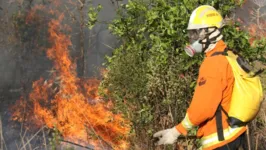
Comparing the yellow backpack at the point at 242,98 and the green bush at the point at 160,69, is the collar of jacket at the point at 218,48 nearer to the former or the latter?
the yellow backpack at the point at 242,98

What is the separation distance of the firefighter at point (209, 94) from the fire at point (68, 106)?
1.50 meters

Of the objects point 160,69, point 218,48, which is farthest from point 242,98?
point 160,69

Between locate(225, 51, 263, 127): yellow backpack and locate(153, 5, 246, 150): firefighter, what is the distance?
4cm

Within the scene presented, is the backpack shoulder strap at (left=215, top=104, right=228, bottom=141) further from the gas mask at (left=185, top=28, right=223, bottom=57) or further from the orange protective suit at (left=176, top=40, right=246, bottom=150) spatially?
the gas mask at (left=185, top=28, right=223, bottom=57)

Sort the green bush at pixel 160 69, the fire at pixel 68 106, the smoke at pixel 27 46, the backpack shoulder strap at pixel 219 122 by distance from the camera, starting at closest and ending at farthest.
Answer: the backpack shoulder strap at pixel 219 122 → the green bush at pixel 160 69 → the fire at pixel 68 106 → the smoke at pixel 27 46

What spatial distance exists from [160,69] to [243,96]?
2994 mm

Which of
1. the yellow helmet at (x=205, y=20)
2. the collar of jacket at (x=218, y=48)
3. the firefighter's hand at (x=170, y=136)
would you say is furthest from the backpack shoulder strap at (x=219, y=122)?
the yellow helmet at (x=205, y=20)

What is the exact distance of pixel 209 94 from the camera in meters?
3.33

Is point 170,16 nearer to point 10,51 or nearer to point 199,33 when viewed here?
point 199,33

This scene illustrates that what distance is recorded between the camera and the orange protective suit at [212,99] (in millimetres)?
3340

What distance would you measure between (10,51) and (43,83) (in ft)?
7.33

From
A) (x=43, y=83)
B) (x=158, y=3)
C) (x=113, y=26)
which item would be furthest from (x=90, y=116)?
(x=43, y=83)

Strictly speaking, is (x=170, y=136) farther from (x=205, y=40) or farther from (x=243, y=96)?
(x=205, y=40)

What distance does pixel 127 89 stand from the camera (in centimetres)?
654
